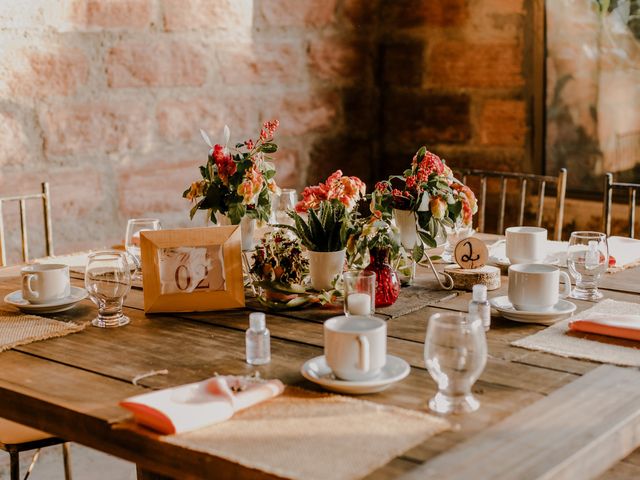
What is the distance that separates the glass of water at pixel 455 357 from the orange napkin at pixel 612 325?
1.48ft

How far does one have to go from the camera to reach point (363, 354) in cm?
136

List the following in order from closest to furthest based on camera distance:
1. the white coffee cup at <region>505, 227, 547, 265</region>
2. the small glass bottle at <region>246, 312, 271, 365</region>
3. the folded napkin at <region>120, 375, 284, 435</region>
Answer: the folded napkin at <region>120, 375, 284, 435</region>
the small glass bottle at <region>246, 312, 271, 365</region>
the white coffee cup at <region>505, 227, 547, 265</region>

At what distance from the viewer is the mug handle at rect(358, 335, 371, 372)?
53.5 inches

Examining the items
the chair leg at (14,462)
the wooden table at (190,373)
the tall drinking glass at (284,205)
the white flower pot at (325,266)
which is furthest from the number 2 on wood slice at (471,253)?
the chair leg at (14,462)

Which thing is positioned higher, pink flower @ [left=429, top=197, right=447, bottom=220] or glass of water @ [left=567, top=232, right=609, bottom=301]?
pink flower @ [left=429, top=197, right=447, bottom=220]

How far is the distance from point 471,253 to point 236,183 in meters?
0.56

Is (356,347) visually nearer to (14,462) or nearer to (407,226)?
(407,226)

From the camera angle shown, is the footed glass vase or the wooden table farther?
the footed glass vase

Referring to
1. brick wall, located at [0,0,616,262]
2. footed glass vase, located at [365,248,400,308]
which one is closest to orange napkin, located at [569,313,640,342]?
footed glass vase, located at [365,248,400,308]

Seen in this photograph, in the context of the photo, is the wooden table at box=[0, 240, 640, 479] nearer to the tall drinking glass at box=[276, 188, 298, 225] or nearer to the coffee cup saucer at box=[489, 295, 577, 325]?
the coffee cup saucer at box=[489, 295, 577, 325]

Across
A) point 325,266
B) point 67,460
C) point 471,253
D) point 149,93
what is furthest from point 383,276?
point 149,93

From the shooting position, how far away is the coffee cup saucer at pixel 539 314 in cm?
178

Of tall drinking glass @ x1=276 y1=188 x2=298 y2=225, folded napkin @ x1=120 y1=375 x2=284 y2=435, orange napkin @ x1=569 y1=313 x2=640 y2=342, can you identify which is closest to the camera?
folded napkin @ x1=120 y1=375 x2=284 y2=435

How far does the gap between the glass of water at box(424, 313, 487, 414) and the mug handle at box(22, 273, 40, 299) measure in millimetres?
930
